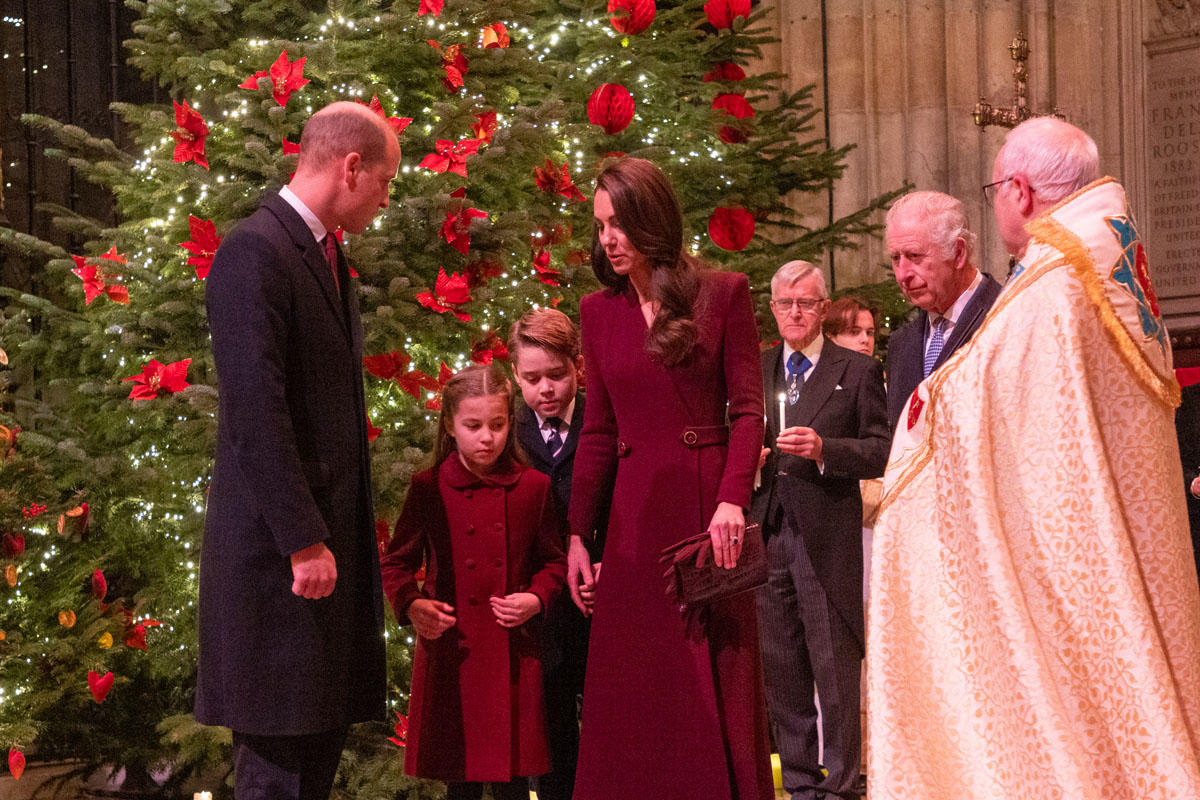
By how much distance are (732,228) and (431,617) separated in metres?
3.29

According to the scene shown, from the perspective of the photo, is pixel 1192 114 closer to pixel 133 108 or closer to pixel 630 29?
pixel 630 29

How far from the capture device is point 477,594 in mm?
3312

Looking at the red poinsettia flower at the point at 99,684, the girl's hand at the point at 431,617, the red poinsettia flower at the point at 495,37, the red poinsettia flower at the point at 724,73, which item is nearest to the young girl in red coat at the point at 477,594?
the girl's hand at the point at 431,617

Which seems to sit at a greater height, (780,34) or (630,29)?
(780,34)

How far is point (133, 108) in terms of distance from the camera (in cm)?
522

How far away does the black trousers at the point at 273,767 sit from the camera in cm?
257

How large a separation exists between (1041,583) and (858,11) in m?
6.22

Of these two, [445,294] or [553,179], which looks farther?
[553,179]

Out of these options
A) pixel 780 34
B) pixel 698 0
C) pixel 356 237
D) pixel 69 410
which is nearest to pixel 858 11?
pixel 780 34

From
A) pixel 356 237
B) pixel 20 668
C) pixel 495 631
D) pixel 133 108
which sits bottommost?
pixel 20 668

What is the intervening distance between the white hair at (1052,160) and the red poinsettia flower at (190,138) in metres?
2.96

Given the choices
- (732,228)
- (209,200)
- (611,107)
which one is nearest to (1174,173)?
(732,228)

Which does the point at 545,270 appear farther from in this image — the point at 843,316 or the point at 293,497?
the point at 293,497

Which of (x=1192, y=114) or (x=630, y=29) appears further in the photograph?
(x=1192, y=114)
